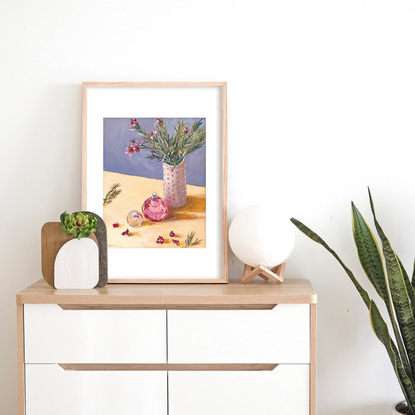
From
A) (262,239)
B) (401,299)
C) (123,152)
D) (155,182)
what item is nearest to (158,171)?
(155,182)

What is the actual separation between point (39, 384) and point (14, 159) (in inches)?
33.0

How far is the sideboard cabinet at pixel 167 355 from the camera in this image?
Answer: 5.57 ft

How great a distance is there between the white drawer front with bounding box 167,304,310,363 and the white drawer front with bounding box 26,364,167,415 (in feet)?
0.43

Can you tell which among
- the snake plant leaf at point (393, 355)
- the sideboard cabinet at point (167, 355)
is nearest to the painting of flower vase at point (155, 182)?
the sideboard cabinet at point (167, 355)

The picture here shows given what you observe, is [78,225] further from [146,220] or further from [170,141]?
[170,141]

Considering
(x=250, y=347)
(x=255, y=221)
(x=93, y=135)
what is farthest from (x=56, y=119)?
(x=250, y=347)

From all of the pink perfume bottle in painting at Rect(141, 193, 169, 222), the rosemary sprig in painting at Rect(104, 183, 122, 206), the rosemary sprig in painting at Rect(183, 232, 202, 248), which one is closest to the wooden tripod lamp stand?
the rosemary sprig in painting at Rect(183, 232, 202, 248)

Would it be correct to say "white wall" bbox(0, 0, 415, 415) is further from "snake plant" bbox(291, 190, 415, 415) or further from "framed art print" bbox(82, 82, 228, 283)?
"snake plant" bbox(291, 190, 415, 415)

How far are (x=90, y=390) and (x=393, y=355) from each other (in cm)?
98

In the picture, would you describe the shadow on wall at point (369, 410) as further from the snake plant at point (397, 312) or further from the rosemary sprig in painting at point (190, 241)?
the rosemary sprig in painting at point (190, 241)

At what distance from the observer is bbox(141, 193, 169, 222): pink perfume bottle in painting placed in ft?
6.43

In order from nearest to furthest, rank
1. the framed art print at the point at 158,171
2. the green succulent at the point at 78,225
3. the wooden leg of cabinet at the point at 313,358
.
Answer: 1. the wooden leg of cabinet at the point at 313,358
2. the green succulent at the point at 78,225
3. the framed art print at the point at 158,171

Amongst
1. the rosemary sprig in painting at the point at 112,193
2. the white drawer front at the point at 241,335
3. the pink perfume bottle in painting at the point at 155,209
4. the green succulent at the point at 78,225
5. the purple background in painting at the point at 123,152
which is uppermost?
the purple background in painting at the point at 123,152

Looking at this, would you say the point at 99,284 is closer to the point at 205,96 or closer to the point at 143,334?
the point at 143,334
